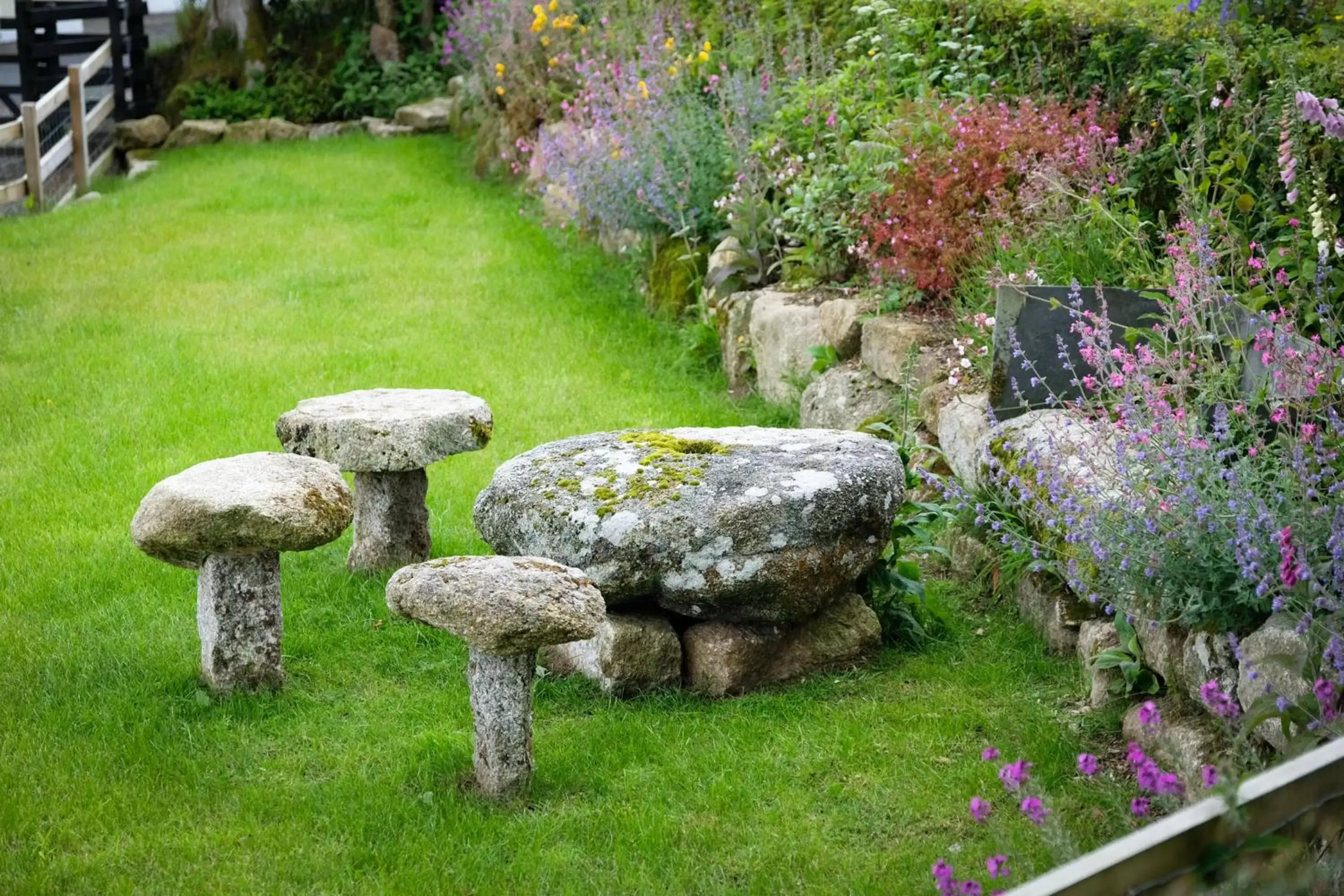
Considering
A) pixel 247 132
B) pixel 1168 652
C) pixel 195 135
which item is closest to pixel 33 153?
pixel 195 135

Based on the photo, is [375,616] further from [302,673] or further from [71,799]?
[71,799]

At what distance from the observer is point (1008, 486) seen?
4980 mm

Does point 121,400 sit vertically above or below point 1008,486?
below

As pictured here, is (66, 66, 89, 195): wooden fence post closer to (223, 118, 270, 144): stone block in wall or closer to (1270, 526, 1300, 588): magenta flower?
(223, 118, 270, 144): stone block in wall

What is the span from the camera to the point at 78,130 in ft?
49.5

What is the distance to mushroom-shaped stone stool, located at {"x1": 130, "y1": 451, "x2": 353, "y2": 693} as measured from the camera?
14.9ft

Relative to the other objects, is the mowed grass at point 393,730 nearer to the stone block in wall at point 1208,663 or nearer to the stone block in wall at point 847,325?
the stone block in wall at point 1208,663

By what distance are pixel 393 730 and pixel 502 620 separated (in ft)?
3.48

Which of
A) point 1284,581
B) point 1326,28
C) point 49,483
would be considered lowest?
point 49,483

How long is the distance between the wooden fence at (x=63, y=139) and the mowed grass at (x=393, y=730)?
618 centimetres

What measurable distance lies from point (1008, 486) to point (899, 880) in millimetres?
1740

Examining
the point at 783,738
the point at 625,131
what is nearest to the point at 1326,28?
the point at 783,738

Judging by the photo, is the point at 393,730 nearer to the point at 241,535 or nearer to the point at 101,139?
the point at 241,535

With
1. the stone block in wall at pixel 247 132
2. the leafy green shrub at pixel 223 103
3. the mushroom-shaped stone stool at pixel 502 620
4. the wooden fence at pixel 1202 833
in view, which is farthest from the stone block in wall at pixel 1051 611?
the leafy green shrub at pixel 223 103
